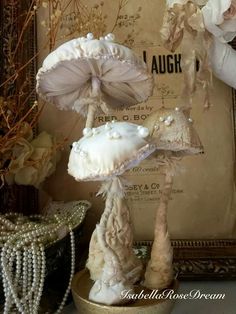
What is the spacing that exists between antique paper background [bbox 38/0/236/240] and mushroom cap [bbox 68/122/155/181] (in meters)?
0.26

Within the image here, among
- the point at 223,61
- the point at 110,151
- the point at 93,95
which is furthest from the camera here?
the point at 223,61

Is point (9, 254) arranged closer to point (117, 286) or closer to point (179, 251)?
point (117, 286)

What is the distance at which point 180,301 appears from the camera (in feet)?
2.13

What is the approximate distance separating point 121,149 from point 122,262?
0.16 m

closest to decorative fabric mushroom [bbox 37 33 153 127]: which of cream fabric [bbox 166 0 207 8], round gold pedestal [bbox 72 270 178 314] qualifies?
cream fabric [bbox 166 0 207 8]

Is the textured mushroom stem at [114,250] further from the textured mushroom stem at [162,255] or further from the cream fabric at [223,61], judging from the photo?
the cream fabric at [223,61]

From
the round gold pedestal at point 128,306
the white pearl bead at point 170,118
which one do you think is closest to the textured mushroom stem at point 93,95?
the white pearl bead at point 170,118

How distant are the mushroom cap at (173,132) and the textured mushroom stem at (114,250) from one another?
0.07 meters

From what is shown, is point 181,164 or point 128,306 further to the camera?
point 181,164

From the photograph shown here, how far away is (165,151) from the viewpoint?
521mm

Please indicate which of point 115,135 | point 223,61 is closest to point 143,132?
point 115,135

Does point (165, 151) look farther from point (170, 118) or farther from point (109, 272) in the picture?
point (109, 272)

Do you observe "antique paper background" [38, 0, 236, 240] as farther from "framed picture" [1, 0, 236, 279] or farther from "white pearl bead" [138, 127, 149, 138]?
"white pearl bead" [138, 127, 149, 138]

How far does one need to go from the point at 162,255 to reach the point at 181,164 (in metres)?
0.23
